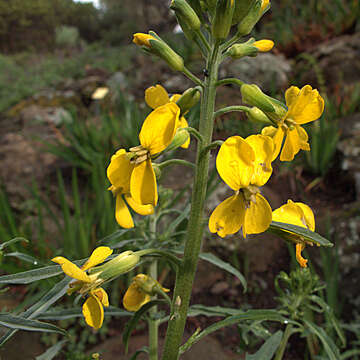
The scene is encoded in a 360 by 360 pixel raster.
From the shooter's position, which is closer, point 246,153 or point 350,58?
point 246,153

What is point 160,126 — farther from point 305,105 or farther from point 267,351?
point 267,351

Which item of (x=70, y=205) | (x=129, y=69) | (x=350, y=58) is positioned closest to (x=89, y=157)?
(x=70, y=205)

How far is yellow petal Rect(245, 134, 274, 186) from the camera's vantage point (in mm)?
743

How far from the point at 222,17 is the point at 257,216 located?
48 cm

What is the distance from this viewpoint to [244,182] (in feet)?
2.44

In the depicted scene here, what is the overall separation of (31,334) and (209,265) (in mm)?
1072

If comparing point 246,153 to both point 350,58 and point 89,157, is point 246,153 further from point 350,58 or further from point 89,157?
point 350,58

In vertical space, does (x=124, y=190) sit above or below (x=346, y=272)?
above

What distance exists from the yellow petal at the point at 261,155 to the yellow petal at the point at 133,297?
539 mm

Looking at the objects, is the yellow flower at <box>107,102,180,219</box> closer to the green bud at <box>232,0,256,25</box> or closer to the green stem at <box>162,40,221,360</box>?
the green stem at <box>162,40,221,360</box>

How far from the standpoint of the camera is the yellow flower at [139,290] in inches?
40.7

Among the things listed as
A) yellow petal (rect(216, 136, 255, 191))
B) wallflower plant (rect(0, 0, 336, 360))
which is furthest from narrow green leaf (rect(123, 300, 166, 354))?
yellow petal (rect(216, 136, 255, 191))

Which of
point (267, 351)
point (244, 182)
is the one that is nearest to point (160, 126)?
point (244, 182)

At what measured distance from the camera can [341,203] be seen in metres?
2.50
